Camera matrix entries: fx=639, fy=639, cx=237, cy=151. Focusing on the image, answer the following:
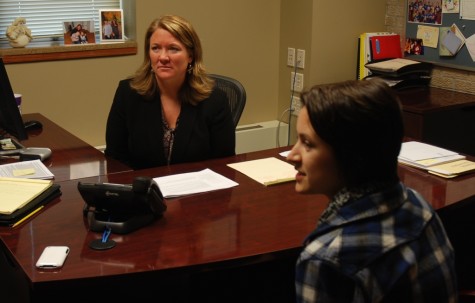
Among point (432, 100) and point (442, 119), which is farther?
point (432, 100)

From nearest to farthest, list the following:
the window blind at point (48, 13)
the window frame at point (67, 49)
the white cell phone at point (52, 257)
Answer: the white cell phone at point (52, 257) → the window frame at point (67, 49) → the window blind at point (48, 13)

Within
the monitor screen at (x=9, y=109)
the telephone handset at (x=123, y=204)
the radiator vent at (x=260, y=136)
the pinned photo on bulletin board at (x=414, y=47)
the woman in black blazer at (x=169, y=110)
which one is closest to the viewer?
the telephone handset at (x=123, y=204)

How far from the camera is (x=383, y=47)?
4004 millimetres

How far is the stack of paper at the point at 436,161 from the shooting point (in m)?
2.28

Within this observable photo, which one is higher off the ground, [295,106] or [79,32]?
[79,32]

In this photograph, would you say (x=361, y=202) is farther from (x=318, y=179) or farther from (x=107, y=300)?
(x=107, y=300)

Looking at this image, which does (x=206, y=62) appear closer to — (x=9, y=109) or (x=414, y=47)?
(x=414, y=47)

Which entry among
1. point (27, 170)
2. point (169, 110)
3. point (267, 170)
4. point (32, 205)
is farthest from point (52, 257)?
point (169, 110)

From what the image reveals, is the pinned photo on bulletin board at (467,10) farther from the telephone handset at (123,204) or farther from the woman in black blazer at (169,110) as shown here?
the telephone handset at (123,204)

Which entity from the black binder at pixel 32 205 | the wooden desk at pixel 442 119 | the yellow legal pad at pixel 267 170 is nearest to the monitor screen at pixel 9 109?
the black binder at pixel 32 205

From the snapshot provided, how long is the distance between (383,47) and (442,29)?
1.33ft

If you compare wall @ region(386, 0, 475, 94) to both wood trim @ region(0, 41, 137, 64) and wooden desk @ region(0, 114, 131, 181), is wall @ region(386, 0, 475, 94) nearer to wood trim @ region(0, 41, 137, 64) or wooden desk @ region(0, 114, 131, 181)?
wood trim @ region(0, 41, 137, 64)

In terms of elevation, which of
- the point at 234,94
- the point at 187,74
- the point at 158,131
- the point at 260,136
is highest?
the point at 187,74

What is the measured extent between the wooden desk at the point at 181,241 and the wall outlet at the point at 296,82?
182cm
